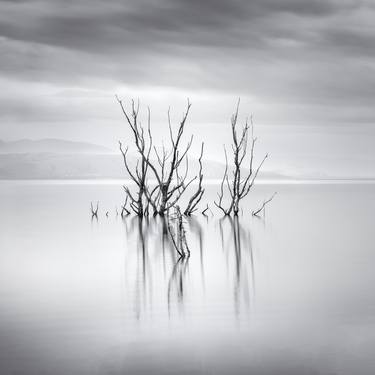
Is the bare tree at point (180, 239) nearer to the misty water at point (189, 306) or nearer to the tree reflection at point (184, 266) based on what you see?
the tree reflection at point (184, 266)

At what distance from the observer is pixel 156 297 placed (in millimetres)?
Result: 9211

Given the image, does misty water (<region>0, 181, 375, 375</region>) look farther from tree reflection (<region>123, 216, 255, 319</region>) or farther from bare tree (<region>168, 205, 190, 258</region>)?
bare tree (<region>168, 205, 190, 258</region>)

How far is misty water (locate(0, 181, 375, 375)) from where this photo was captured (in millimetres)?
5910

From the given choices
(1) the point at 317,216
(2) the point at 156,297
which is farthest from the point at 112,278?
(1) the point at 317,216

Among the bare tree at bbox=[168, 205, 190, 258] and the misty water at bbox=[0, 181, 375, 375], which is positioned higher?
the bare tree at bbox=[168, 205, 190, 258]

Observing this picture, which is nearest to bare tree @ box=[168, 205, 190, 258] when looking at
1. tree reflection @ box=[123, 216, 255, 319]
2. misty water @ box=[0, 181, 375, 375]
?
tree reflection @ box=[123, 216, 255, 319]

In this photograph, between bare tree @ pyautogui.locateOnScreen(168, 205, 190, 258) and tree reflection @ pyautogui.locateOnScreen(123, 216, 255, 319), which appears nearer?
tree reflection @ pyautogui.locateOnScreen(123, 216, 255, 319)

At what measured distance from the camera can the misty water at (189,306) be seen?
5.91 m

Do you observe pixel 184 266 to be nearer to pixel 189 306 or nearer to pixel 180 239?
pixel 180 239

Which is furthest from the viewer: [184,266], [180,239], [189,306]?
[180,239]

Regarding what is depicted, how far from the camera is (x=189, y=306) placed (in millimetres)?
8508

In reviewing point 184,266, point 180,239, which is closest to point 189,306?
point 184,266

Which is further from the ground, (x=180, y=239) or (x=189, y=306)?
(x=180, y=239)

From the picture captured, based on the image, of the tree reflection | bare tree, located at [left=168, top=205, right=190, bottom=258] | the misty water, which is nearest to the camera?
the misty water
